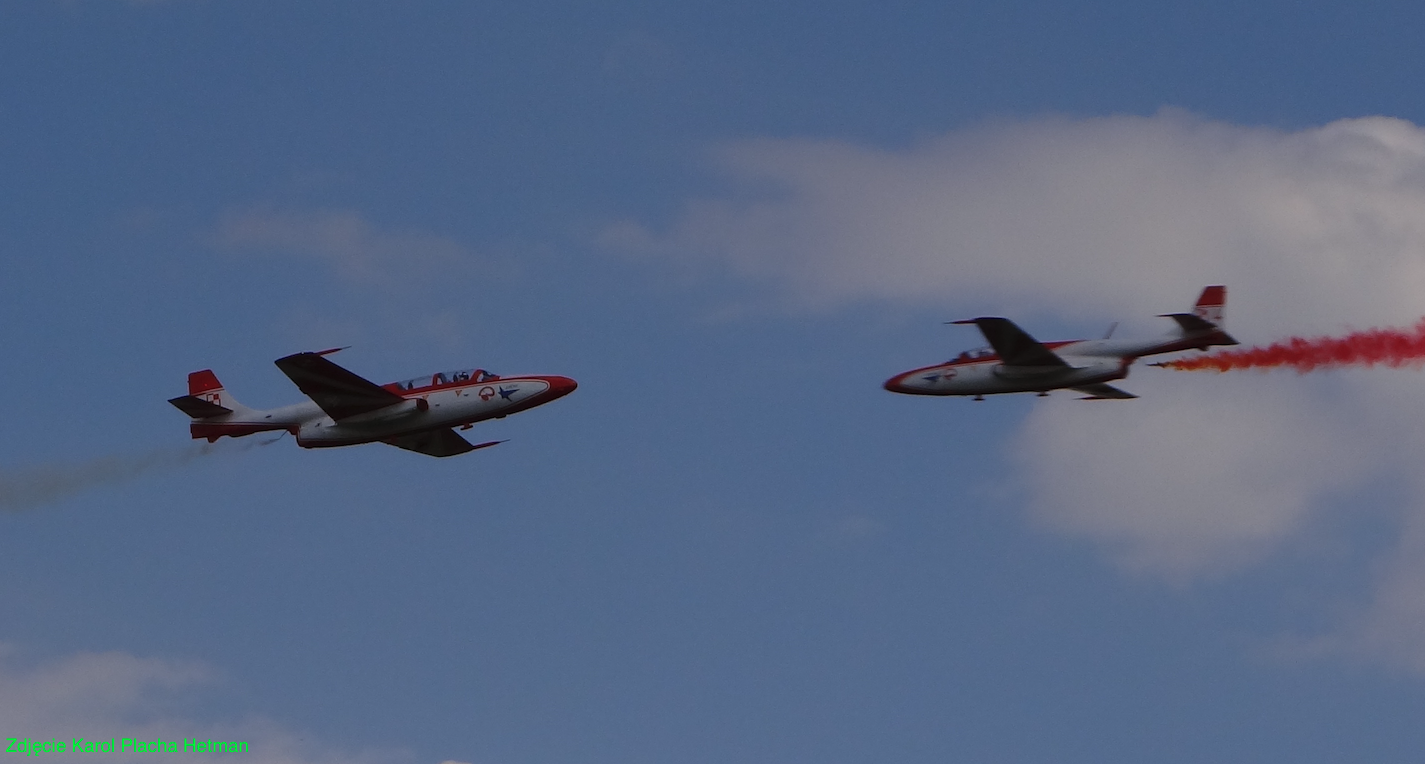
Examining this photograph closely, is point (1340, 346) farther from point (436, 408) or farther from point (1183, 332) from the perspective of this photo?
point (436, 408)

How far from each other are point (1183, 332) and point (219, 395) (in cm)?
3569

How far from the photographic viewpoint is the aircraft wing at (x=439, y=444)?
6769cm

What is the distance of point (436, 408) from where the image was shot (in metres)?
62.0

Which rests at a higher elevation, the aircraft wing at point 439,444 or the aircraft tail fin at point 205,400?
the aircraft tail fin at point 205,400

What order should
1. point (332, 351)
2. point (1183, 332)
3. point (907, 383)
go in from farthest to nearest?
point (907, 383) → point (1183, 332) → point (332, 351)

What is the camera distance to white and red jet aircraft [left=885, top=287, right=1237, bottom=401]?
209 ft

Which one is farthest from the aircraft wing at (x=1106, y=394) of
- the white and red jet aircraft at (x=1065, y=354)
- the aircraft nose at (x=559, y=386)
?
the aircraft nose at (x=559, y=386)

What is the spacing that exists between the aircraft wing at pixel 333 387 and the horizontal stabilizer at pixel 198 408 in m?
6.19

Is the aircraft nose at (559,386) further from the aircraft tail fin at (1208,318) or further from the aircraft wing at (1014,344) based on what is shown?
the aircraft tail fin at (1208,318)

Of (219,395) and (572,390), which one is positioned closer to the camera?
(572,390)

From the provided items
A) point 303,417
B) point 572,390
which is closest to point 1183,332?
point 572,390

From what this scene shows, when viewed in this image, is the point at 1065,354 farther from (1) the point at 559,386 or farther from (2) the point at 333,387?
(2) the point at 333,387

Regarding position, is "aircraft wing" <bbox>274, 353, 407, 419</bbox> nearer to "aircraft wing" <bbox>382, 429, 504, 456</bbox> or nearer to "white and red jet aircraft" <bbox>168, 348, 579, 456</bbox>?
"white and red jet aircraft" <bbox>168, 348, 579, 456</bbox>

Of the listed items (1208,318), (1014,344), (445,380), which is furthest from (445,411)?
(1208,318)
